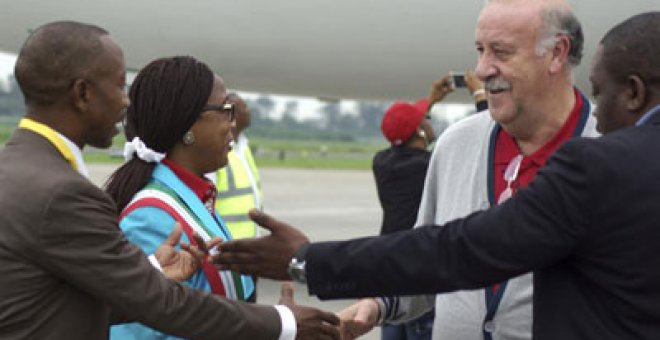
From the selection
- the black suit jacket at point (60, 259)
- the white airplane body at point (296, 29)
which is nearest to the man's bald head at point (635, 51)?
the black suit jacket at point (60, 259)

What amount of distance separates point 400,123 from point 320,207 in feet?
38.4

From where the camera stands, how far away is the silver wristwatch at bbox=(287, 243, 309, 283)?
1.96m

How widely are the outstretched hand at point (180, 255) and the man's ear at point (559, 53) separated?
110 centimetres

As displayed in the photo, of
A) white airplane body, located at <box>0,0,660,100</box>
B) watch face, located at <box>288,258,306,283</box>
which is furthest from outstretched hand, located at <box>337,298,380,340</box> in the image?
white airplane body, located at <box>0,0,660,100</box>

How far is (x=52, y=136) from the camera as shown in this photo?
2012mm

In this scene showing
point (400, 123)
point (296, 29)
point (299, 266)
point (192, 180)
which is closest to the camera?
point (299, 266)

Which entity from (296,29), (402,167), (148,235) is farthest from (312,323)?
(296,29)

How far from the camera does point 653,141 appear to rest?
1747mm

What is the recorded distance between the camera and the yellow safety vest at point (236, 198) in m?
5.03

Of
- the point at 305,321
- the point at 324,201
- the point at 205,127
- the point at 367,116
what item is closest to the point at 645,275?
the point at 305,321

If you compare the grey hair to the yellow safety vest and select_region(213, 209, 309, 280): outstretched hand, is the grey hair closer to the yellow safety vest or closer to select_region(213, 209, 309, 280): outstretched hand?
select_region(213, 209, 309, 280): outstretched hand

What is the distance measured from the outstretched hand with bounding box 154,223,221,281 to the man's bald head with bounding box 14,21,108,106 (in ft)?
1.69

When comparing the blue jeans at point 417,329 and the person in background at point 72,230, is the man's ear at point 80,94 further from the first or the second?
the blue jeans at point 417,329

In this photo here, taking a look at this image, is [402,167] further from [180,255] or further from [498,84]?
[180,255]
